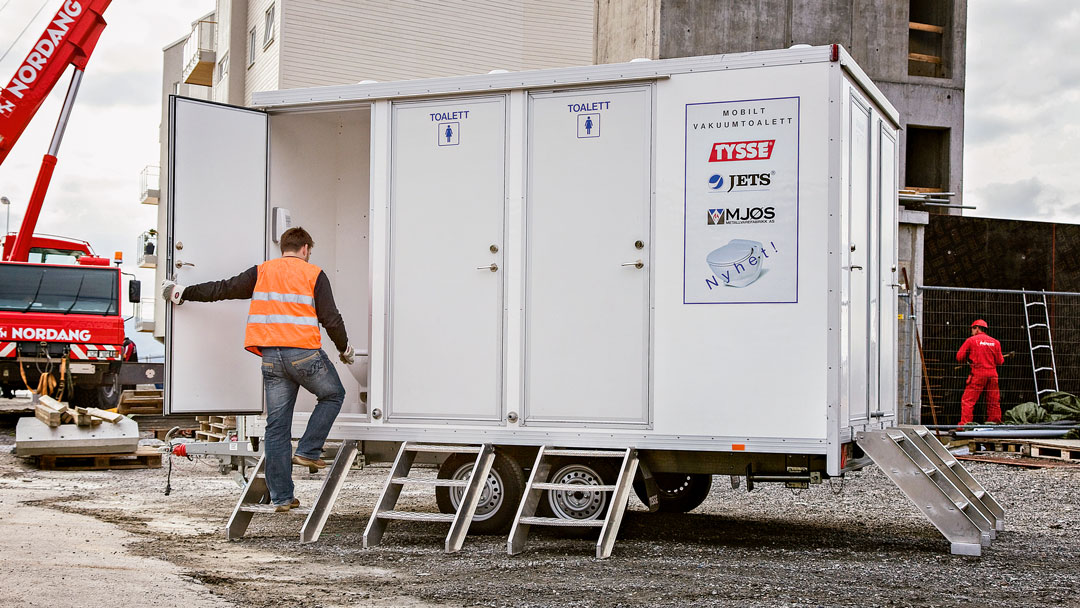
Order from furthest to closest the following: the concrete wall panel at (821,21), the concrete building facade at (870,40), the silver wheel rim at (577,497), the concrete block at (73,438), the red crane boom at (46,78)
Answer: the concrete wall panel at (821,21) → the concrete building facade at (870,40) → the red crane boom at (46,78) → the concrete block at (73,438) → the silver wheel rim at (577,497)

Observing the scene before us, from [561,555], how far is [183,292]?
10.2ft

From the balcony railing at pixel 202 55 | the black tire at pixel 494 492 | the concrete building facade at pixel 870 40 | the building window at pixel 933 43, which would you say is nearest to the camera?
the black tire at pixel 494 492

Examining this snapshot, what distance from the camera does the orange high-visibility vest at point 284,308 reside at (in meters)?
7.42

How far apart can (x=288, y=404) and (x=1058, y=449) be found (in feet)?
31.6

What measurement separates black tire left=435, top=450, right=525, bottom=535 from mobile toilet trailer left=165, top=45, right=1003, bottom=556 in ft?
0.06

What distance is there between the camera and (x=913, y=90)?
21.4 m

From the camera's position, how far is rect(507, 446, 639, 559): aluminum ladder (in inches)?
272

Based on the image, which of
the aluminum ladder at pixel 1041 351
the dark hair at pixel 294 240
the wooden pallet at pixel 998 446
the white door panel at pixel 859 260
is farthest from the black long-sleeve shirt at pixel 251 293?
the aluminum ladder at pixel 1041 351

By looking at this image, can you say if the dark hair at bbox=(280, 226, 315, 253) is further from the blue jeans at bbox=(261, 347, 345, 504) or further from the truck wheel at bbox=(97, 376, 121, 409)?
the truck wheel at bbox=(97, 376, 121, 409)

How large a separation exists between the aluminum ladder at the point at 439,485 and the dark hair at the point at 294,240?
1535 millimetres

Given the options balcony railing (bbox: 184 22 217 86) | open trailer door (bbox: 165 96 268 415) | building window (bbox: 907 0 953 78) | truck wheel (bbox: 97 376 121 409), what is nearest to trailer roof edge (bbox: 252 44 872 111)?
open trailer door (bbox: 165 96 268 415)

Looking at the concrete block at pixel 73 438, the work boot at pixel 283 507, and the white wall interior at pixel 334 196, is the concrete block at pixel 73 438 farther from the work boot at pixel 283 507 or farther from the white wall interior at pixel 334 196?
the work boot at pixel 283 507

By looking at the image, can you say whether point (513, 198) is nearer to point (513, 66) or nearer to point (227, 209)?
point (227, 209)

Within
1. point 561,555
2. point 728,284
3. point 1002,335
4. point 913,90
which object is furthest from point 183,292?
point 913,90
